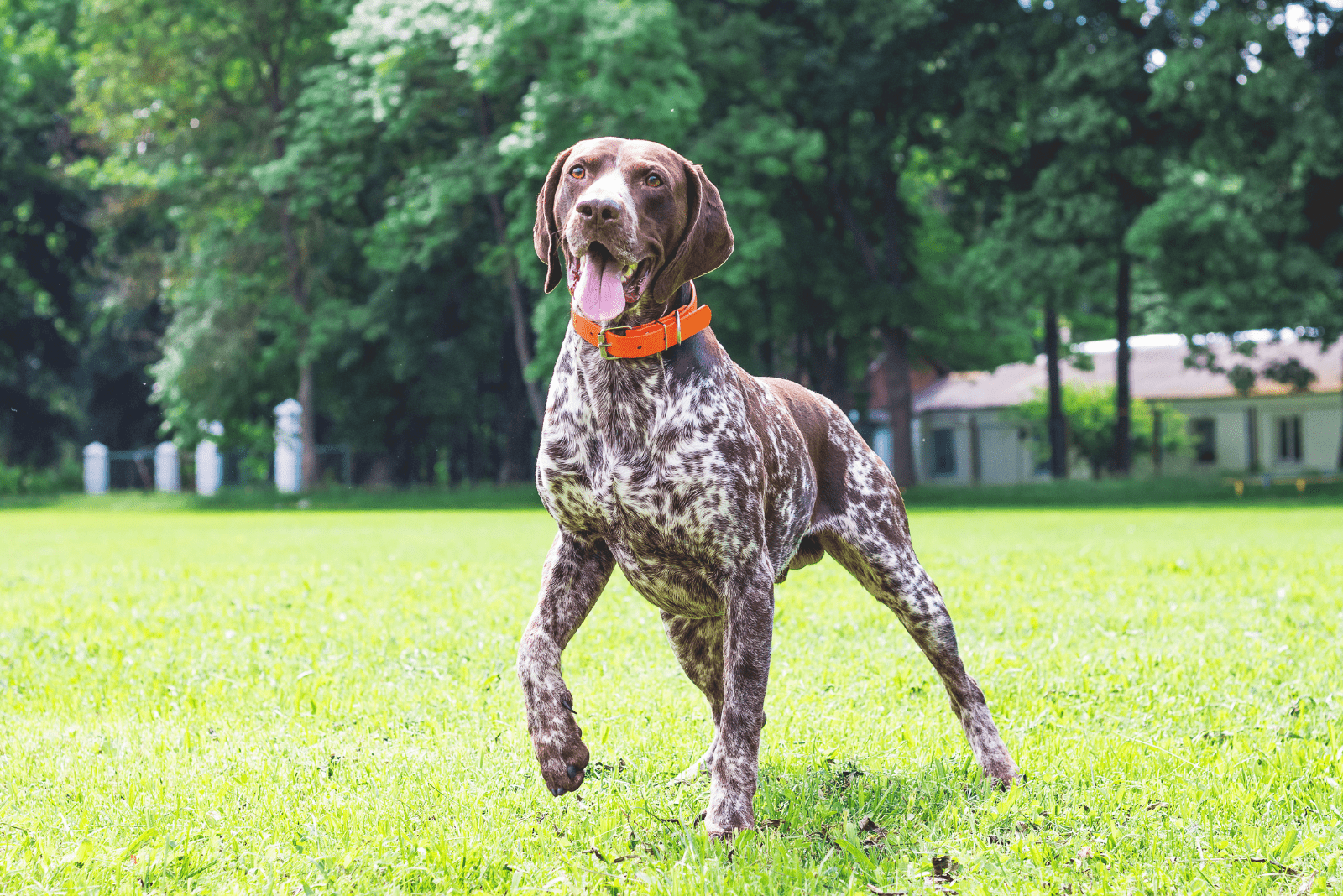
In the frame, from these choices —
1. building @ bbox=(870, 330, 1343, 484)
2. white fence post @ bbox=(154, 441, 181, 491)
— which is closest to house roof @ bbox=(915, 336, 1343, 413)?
building @ bbox=(870, 330, 1343, 484)

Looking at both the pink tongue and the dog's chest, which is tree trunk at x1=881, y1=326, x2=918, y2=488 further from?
the pink tongue

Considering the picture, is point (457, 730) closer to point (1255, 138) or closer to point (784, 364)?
point (1255, 138)

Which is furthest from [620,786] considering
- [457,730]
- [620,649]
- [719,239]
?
[620,649]

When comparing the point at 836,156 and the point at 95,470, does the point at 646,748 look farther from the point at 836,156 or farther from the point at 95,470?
the point at 95,470

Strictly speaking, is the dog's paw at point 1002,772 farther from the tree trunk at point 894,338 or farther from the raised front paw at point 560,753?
the tree trunk at point 894,338

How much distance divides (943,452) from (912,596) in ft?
163

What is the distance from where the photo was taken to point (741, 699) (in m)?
3.78

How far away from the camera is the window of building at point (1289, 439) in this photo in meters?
46.0

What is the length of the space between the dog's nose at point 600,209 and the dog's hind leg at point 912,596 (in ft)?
4.90

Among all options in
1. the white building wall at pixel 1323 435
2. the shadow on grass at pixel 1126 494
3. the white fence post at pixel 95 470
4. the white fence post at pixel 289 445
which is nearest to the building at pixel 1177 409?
the white building wall at pixel 1323 435

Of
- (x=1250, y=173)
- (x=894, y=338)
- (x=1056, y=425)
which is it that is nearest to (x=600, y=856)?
(x=1250, y=173)

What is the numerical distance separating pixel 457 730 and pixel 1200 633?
4801 mm

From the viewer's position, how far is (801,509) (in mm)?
4359

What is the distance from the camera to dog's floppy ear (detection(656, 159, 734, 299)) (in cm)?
392
